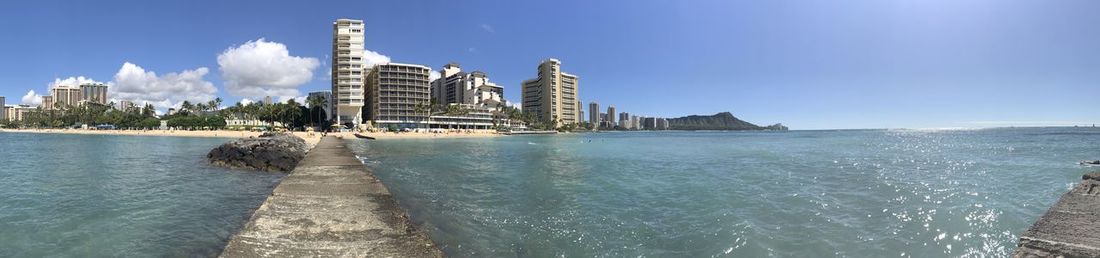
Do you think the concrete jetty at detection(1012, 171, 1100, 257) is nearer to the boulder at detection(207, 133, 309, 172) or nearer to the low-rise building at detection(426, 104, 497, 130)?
the boulder at detection(207, 133, 309, 172)

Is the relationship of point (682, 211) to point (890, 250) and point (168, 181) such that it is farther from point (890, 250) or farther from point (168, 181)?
point (168, 181)

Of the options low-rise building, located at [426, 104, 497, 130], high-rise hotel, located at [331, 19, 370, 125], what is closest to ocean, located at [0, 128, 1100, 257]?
high-rise hotel, located at [331, 19, 370, 125]

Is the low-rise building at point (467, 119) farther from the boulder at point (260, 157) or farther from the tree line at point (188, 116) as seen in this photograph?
the boulder at point (260, 157)

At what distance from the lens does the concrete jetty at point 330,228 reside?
521 cm

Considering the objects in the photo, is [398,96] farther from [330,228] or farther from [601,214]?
[330,228]

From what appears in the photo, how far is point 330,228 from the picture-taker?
6203 mm

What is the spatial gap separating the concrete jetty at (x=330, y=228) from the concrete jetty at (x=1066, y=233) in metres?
6.20

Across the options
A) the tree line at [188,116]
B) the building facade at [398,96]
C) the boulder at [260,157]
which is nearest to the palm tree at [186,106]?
the tree line at [188,116]

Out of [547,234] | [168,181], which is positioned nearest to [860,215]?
[547,234]

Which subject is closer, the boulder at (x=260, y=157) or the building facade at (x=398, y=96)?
the boulder at (x=260, y=157)

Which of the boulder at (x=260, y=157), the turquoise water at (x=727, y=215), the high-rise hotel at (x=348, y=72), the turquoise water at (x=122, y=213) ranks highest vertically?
the high-rise hotel at (x=348, y=72)

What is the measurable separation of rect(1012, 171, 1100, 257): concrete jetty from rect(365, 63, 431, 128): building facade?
146262 mm

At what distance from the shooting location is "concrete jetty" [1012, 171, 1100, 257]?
4.72 meters

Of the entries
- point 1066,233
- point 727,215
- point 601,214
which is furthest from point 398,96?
point 1066,233
